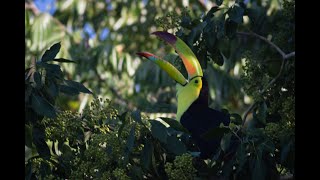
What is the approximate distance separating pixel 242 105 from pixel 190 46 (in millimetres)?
3544

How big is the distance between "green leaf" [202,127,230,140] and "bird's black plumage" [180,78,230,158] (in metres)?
0.46

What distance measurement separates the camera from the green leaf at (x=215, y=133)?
220 cm

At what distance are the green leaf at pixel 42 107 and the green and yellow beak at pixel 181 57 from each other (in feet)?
1.98

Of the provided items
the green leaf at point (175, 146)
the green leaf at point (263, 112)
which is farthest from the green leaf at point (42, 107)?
the green leaf at point (263, 112)

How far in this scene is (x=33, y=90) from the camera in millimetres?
2221

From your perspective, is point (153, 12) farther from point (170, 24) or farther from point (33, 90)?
point (33, 90)

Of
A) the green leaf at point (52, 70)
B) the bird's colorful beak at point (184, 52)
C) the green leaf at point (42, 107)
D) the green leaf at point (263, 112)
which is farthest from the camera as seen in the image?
the bird's colorful beak at point (184, 52)

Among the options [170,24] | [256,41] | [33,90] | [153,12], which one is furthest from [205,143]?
[153,12]

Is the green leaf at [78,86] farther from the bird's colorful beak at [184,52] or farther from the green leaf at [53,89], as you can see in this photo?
the bird's colorful beak at [184,52]

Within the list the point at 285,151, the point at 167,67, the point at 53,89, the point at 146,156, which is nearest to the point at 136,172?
the point at 146,156

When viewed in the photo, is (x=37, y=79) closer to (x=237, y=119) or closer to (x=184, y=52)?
(x=184, y=52)

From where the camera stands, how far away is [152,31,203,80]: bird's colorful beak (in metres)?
2.68

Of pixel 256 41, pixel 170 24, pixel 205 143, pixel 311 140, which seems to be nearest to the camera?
pixel 311 140

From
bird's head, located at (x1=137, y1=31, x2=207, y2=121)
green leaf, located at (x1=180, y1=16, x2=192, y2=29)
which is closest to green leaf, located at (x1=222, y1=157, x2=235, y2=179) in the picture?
bird's head, located at (x1=137, y1=31, x2=207, y2=121)
